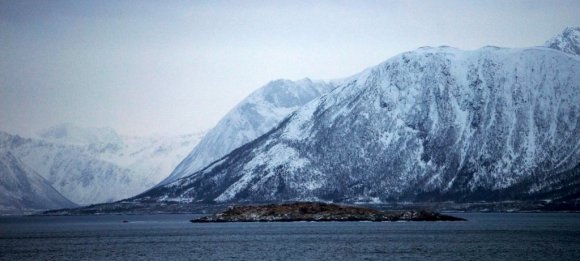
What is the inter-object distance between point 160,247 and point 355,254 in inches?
1983

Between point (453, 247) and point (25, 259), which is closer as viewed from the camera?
point (25, 259)

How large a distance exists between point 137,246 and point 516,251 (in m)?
83.4

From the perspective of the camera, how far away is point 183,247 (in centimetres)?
17625

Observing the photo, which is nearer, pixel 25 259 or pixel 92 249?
pixel 25 259

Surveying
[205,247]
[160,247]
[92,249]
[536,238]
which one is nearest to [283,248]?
[205,247]

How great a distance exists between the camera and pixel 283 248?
16812 centimetres

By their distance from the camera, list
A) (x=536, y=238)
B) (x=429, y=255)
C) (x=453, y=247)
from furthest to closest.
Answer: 1. (x=536, y=238)
2. (x=453, y=247)
3. (x=429, y=255)

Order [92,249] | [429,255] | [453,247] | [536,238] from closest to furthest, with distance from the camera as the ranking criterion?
[429,255]
[453,247]
[92,249]
[536,238]

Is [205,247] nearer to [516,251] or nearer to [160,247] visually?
[160,247]

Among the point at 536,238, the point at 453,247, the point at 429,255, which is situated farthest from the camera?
the point at 536,238

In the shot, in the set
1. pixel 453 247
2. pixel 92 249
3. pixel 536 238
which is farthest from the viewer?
pixel 536 238

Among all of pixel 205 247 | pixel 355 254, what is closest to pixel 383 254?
pixel 355 254

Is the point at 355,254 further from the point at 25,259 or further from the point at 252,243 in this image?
the point at 25,259

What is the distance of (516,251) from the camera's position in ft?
486
